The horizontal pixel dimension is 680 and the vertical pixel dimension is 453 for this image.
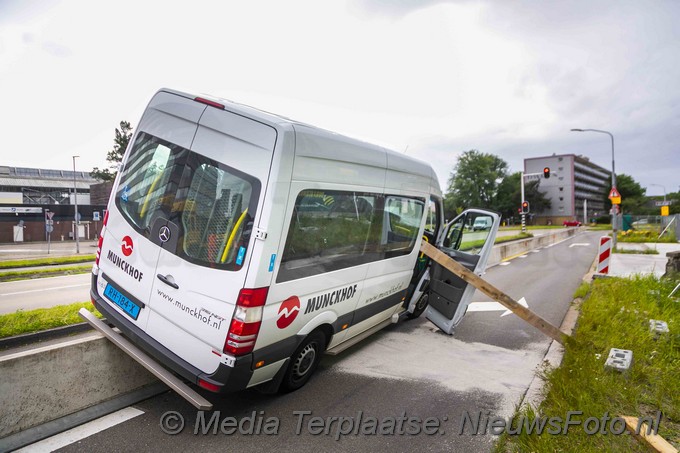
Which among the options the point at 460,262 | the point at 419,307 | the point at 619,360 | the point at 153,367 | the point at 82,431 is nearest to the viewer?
the point at 82,431

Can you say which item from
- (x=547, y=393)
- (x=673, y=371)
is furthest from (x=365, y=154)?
(x=673, y=371)

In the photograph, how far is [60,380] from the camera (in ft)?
10.9

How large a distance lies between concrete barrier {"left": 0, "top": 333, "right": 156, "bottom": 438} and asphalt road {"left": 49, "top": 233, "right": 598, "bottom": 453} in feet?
1.14

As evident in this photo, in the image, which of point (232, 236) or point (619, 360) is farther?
point (619, 360)

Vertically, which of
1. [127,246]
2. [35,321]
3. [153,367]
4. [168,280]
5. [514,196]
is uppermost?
[514,196]

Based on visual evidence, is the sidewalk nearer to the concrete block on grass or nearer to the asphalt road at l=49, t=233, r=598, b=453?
the asphalt road at l=49, t=233, r=598, b=453

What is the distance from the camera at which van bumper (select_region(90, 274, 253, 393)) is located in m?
3.21

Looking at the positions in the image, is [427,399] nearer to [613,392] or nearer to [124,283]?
[613,392]

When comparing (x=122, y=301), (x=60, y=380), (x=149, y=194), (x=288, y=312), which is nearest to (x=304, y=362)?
(x=288, y=312)

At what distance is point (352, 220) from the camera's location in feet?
14.9

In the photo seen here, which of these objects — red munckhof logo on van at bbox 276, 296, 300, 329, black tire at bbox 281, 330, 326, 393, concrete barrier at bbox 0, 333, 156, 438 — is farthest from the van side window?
concrete barrier at bbox 0, 333, 156, 438

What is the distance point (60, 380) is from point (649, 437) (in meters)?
4.73

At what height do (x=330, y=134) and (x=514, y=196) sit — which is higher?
(x=514, y=196)

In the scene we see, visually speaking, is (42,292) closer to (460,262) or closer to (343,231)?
(343,231)
